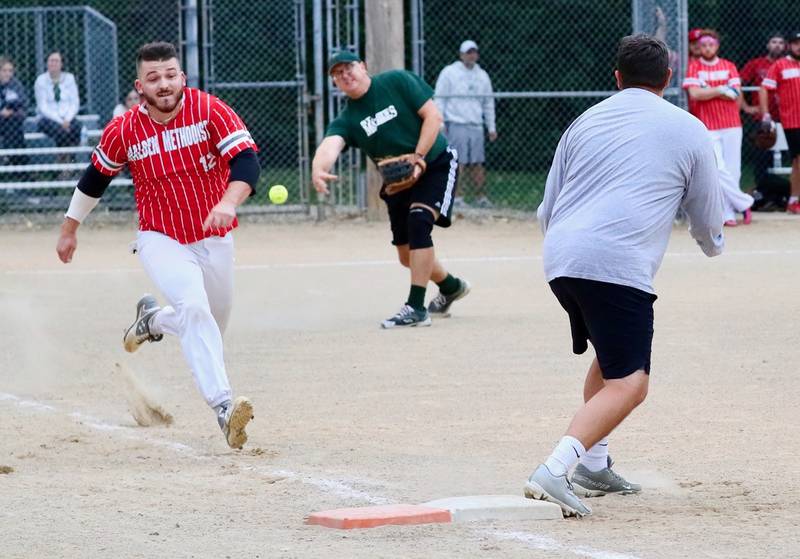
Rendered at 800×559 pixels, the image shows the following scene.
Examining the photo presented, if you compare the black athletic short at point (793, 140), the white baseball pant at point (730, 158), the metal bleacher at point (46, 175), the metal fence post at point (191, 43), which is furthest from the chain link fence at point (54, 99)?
the black athletic short at point (793, 140)

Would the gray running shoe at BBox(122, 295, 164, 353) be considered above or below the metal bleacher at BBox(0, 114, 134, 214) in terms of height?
above

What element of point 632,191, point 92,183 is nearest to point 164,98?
point 92,183

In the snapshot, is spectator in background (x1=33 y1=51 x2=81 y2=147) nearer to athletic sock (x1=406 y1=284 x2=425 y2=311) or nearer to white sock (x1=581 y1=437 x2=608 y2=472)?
athletic sock (x1=406 y1=284 x2=425 y2=311)

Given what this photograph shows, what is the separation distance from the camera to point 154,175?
7.00 meters

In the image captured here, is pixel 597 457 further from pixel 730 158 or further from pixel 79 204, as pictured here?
pixel 730 158

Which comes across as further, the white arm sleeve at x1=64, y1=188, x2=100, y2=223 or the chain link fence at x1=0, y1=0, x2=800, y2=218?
the chain link fence at x1=0, y1=0, x2=800, y2=218

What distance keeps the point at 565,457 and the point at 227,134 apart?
2.55 metres

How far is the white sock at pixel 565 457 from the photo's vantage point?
17.1 feet

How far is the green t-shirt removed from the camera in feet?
34.6

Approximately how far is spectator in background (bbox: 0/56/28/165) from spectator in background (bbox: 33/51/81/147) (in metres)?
0.25

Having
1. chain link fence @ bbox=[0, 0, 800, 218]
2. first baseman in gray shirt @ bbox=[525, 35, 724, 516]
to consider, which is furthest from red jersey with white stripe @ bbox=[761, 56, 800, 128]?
first baseman in gray shirt @ bbox=[525, 35, 724, 516]

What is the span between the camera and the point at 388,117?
10.6 m

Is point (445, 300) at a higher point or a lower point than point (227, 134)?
lower

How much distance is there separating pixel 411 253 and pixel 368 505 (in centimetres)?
529
